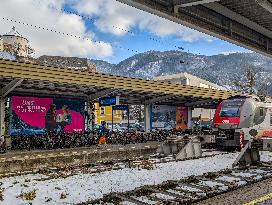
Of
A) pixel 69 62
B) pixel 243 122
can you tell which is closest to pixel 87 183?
pixel 243 122

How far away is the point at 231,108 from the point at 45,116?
443 inches

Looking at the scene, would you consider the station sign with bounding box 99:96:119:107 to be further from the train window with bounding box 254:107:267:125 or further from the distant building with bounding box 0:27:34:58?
the distant building with bounding box 0:27:34:58

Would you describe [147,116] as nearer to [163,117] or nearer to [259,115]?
[163,117]

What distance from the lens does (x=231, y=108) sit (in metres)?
19.9

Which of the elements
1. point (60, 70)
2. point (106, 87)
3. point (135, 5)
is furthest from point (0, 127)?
point (135, 5)

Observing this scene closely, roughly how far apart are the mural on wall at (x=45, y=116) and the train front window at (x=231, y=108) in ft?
30.6

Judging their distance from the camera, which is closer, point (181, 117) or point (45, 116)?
point (45, 116)

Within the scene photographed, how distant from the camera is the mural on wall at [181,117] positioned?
104 ft

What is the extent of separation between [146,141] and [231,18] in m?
15.6

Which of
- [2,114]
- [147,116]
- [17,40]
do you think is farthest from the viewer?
[17,40]

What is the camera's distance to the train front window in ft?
63.7

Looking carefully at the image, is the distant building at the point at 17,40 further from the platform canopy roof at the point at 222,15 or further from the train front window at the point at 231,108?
the platform canopy roof at the point at 222,15

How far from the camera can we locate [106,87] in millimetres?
19875

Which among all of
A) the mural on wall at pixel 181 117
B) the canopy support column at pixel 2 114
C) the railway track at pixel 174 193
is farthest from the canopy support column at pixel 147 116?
the railway track at pixel 174 193
